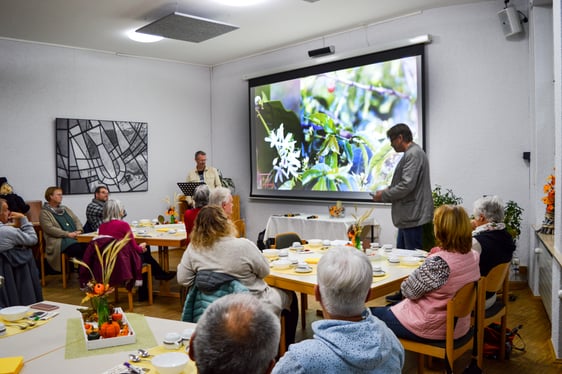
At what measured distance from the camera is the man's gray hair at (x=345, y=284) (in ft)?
5.24

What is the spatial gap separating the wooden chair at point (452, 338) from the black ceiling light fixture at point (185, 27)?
440cm

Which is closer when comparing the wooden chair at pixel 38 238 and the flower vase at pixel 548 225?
the flower vase at pixel 548 225

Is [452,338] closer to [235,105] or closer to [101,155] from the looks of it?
[101,155]

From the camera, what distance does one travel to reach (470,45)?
224 inches

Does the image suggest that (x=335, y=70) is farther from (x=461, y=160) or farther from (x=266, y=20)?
(x=461, y=160)

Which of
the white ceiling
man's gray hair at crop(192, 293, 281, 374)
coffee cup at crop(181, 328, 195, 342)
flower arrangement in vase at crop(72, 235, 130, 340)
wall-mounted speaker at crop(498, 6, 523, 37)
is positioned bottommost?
coffee cup at crop(181, 328, 195, 342)

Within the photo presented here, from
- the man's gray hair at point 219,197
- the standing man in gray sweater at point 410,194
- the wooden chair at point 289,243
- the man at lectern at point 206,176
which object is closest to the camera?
the man's gray hair at point 219,197

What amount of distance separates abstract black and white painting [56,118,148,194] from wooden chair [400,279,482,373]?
625 centimetres

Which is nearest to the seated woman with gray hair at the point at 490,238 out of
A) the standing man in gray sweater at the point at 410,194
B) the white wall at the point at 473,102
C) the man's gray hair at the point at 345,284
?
the standing man in gray sweater at the point at 410,194

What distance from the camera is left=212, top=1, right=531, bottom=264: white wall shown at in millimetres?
5441

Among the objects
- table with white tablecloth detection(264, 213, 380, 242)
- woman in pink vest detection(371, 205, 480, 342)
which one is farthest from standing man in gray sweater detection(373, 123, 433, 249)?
woman in pink vest detection(371, 205, 480, 342)

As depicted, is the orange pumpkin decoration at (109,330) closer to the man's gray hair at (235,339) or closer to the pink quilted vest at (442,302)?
the man's gray hair at (235,339)

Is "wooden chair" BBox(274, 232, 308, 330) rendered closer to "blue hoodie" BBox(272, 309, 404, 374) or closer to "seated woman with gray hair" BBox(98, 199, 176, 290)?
"seated woman with gray hair" BBox(98, 199, 176, 290)

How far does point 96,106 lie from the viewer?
7.78 meters
